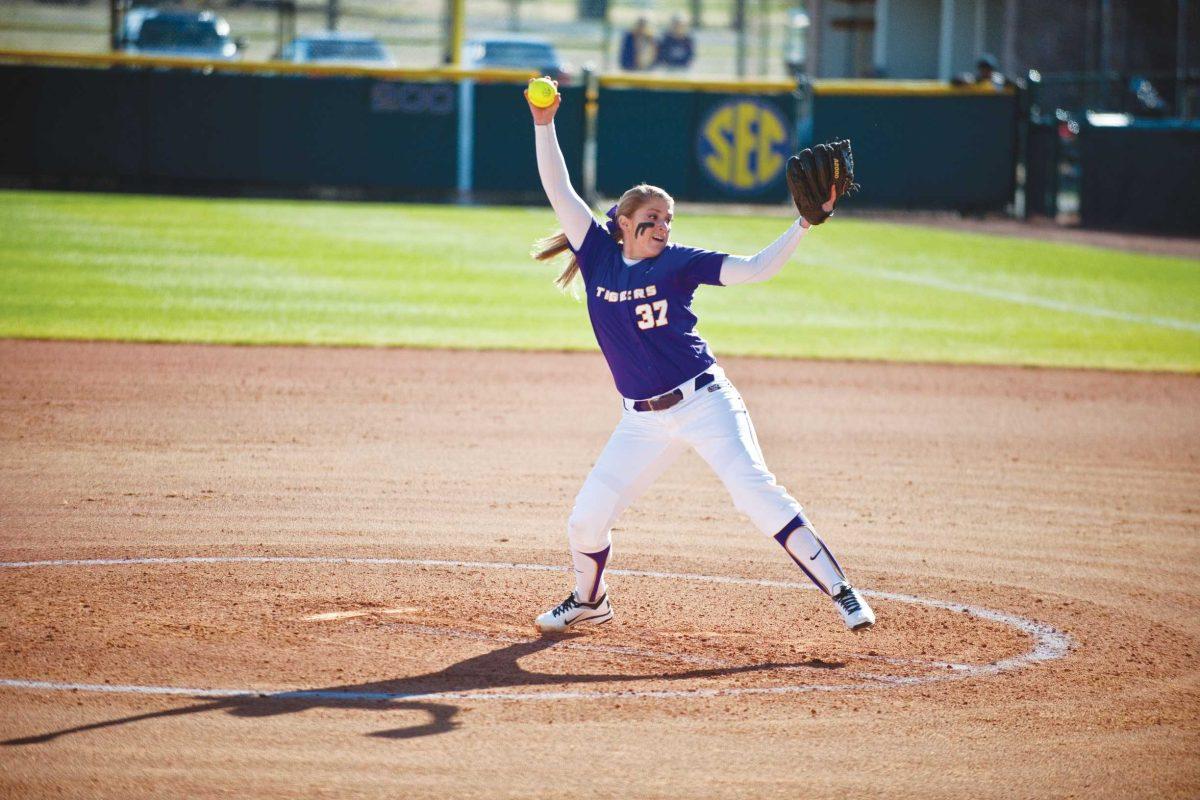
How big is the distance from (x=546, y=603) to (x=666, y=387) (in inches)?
52.1

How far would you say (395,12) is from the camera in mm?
42188

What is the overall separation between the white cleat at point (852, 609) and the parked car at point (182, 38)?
2476 cm

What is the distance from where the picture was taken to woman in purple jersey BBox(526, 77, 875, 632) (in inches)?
223

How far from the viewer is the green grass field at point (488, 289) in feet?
46.7

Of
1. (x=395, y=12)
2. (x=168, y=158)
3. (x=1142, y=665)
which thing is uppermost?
(x=395, y=12)

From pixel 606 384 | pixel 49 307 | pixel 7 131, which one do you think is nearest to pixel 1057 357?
pixel 606 384

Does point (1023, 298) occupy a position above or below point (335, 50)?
below

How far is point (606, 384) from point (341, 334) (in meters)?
3.20

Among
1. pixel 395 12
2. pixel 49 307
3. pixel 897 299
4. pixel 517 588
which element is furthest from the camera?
pixel 395 12

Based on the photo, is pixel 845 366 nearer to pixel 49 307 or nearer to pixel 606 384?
pixel 606 384

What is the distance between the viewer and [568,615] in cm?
605

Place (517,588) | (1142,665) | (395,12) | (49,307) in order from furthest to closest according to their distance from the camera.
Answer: (395,12) → (49,307) → (517,588) → (1142,665)

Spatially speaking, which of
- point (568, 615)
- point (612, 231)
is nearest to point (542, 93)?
point (612, 231)

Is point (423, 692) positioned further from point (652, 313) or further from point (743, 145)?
point (743, 145)
